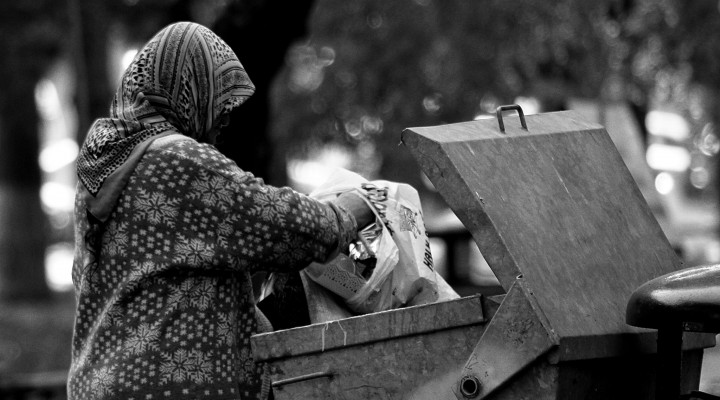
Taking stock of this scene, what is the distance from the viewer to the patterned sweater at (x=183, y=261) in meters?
2.90

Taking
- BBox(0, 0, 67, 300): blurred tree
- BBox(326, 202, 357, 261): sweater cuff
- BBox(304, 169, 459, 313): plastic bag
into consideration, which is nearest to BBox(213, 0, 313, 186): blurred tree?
BBox(304, 169, 459, 313): plastic bag

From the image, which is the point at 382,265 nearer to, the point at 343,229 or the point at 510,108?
the point at 343,229

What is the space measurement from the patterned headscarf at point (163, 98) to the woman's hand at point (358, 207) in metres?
0.38

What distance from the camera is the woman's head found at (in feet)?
9.93

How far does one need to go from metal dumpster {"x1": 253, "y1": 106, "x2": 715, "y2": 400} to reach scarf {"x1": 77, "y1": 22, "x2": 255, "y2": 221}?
0.48 meters

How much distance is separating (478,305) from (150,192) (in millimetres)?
794

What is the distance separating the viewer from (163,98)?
3.03 metres

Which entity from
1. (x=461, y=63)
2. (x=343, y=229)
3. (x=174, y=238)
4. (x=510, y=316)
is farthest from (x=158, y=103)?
(x=461, y=63)

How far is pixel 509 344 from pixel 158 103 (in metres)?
1.01

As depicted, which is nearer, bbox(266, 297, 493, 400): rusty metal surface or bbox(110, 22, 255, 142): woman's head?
bbox(266, 297, 493, 400): rusty metal surface

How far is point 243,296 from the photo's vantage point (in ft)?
10.1

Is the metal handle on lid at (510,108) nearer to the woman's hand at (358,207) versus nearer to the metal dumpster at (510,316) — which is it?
the metal dumpster at (510,316)

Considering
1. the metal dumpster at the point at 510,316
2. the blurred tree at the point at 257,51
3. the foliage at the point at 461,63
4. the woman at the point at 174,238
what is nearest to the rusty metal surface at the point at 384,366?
the metal dumpster at the point at 510,316

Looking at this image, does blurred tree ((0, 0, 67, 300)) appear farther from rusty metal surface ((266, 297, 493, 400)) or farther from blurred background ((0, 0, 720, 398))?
rusty metal surface ((266, 297, 493, 400))
